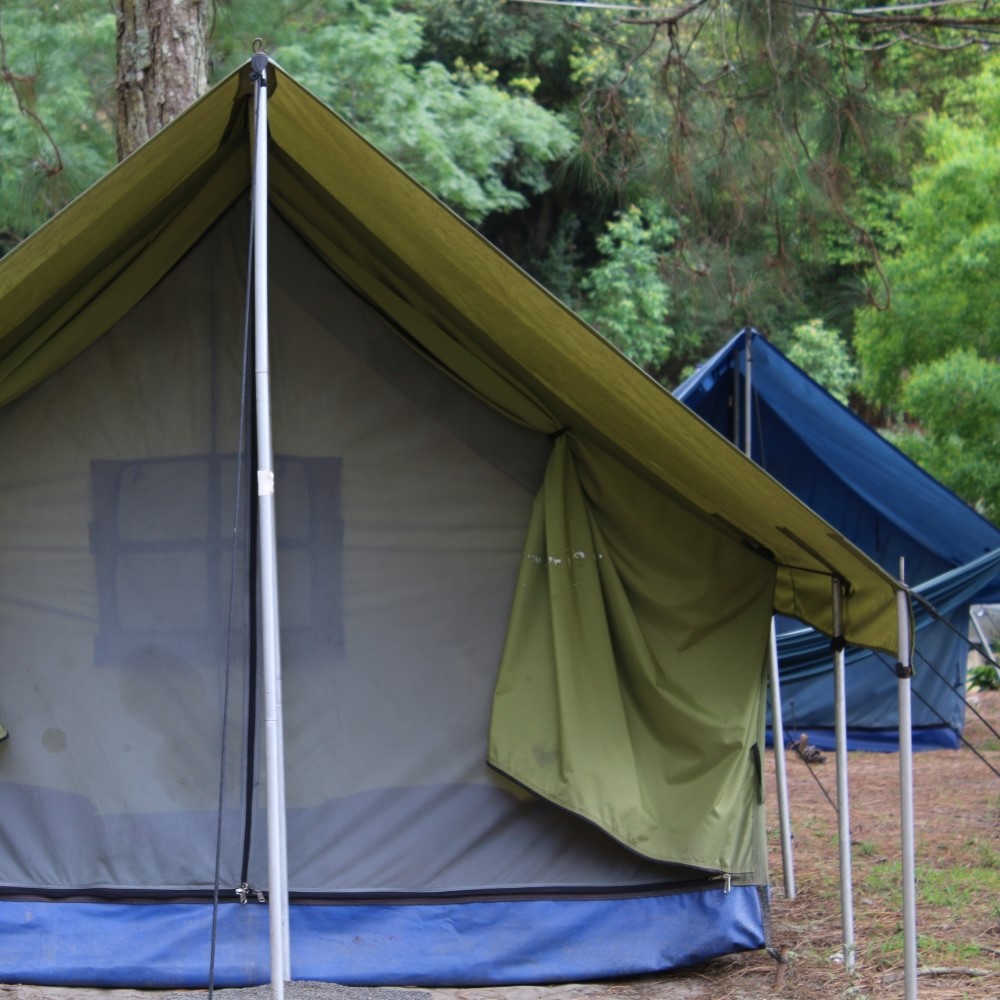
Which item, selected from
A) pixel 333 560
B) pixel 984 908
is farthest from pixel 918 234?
pixel 333 560

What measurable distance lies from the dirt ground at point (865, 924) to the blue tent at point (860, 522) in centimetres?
89

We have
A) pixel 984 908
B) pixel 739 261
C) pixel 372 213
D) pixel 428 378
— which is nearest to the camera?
pixel 372 213

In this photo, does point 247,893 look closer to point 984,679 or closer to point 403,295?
point 403,295

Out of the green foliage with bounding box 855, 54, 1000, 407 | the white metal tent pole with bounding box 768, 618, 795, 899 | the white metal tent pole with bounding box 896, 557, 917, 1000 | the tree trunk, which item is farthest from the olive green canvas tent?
the green foliage with bounding box 855, 54, 1000, 407

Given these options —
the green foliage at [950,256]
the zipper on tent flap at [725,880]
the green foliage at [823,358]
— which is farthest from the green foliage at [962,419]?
the green foliage at [823,358]

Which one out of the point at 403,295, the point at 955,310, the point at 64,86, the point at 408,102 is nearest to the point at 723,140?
the point at 955,310

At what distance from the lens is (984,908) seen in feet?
12.5

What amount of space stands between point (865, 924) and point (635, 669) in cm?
110

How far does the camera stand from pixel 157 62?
405 cm

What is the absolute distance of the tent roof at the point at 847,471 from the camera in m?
6.36

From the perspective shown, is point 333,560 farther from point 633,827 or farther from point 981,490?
point 981,490

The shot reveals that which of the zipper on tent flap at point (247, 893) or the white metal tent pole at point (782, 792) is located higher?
the white metal tent pole at point (782, 792)

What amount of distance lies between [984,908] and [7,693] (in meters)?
2.79

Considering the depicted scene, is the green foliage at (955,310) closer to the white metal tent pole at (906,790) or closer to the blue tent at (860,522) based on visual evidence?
the blue tent at (860,522)
